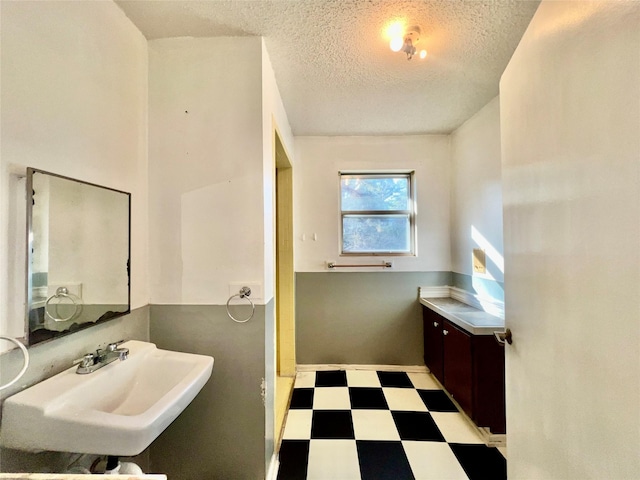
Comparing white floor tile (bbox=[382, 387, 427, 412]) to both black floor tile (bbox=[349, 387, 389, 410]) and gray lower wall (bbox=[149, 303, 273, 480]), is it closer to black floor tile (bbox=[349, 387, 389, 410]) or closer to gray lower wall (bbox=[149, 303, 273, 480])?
black floor tile (bbox=[349, 387, 389, 410])

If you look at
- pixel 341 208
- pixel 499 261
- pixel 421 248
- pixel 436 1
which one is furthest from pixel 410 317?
pixel 436 1

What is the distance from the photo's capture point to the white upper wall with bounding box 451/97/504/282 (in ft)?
7.06

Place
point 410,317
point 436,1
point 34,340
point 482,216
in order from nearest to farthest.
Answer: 1. point 34,340
2. point 436,1
3. point 482,216
4. point 410,317

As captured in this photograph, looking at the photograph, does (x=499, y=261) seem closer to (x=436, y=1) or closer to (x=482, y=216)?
(x=482, y=216)

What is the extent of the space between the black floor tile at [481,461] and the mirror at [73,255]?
2.08 metres

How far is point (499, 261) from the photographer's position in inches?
83.2

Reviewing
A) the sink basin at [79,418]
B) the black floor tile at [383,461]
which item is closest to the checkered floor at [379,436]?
the black floor tile at [383,461]

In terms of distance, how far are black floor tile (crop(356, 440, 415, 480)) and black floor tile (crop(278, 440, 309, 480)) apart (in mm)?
335

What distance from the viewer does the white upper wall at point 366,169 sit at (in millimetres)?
2904

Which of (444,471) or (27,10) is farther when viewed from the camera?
(444,471)

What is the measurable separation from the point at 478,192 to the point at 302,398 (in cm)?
233

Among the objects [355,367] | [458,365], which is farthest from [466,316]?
[355,367]

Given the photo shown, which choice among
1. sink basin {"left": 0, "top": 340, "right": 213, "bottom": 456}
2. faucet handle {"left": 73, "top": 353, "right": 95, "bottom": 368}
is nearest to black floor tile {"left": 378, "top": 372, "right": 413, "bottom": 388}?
sink basin {"left": 0, "top": 340, "right": 213, "bottom": 456}

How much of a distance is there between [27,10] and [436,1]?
5.13 ft
